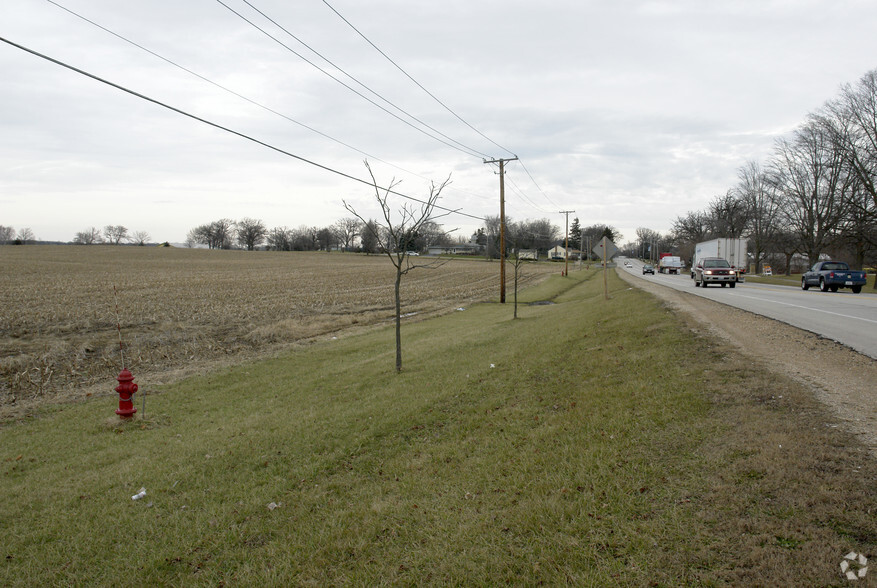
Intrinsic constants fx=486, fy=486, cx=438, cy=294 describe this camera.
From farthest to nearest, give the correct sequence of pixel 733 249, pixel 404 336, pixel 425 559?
pixel 733 249, pixel 404 336, pixel 425 559

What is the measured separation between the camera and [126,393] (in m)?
8.41

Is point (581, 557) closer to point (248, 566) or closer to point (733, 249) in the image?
point (248, 566)

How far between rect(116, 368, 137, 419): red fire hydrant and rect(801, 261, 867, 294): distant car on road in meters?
30.9

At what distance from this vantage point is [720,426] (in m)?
4.99

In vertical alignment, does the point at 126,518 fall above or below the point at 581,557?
below

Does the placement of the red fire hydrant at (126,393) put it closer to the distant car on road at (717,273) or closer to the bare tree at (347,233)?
the distant car on road at (717,273)

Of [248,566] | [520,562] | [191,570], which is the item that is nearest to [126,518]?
[191,570]

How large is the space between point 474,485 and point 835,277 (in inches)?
1134

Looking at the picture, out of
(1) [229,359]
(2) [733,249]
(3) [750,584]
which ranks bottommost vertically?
(1) [229,359]

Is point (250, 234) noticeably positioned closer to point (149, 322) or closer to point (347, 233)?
point (347, 233)

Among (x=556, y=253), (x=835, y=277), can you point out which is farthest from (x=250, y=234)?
(x=835, y=277)

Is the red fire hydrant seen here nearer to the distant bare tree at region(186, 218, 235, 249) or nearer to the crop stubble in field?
the crop stubble in field

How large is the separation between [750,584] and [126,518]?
5.64 meters

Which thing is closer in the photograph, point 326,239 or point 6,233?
point 6,233
